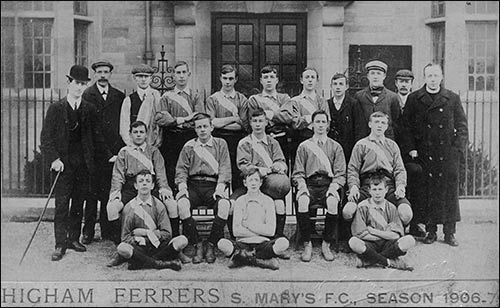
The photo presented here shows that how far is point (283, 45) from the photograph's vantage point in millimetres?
5676

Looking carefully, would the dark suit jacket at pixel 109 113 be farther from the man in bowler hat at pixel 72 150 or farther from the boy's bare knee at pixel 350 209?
the boy's bare knee at pixel 350 209

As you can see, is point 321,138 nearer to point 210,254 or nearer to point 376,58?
point 376,58

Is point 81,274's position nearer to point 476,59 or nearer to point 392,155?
point 392,155

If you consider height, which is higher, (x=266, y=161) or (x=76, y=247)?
(x=266, y=161)

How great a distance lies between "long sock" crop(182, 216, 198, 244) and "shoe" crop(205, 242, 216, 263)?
0.11 meters

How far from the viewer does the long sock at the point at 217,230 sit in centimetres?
462

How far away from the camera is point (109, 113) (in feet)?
15.9

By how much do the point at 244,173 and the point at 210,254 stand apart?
64cm

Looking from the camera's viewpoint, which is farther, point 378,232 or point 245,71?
point 245,71

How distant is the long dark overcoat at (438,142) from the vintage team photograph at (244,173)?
1 cm

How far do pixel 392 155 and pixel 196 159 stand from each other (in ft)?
4.73

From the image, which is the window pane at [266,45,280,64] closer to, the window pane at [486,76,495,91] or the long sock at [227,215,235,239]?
the long sock at [227,215,235,239]

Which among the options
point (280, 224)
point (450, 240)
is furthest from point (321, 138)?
point (450, 240)

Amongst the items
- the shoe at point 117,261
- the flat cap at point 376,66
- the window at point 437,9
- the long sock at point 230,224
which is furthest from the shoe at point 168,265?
the window at point 437,9
